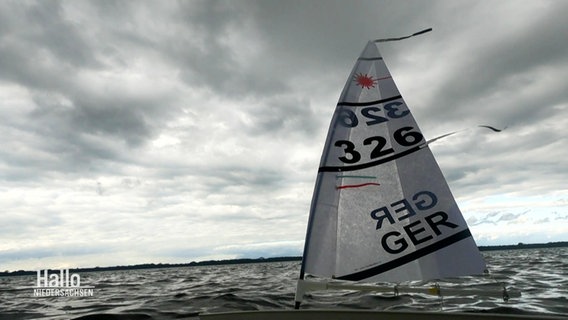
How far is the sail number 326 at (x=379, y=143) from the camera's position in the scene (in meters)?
7.38

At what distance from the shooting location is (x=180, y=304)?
14883 millimetres

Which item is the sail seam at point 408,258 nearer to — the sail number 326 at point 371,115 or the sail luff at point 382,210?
the sail luff at point 382,210

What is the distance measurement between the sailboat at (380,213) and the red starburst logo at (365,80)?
0.52 meters

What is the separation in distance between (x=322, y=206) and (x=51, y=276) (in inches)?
889

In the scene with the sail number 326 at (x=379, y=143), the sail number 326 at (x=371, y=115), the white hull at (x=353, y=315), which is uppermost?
the sail number 326 at (x=371, y=115)

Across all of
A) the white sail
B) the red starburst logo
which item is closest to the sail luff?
the white sail

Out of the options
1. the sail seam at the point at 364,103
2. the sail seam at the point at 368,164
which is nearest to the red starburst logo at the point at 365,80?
the sail seam at the point at 364,103

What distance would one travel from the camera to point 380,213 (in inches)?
281

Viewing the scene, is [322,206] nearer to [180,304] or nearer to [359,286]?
[359,286]

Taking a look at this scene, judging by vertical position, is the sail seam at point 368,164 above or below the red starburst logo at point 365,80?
below

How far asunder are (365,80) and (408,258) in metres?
3.50

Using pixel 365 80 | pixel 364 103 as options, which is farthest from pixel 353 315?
pixel 365 80

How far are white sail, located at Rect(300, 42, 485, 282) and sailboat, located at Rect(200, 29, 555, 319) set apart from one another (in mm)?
17

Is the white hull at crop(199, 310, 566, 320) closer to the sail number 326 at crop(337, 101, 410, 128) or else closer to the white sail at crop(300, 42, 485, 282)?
the white sail at crop(300, 42, 485, 282)
